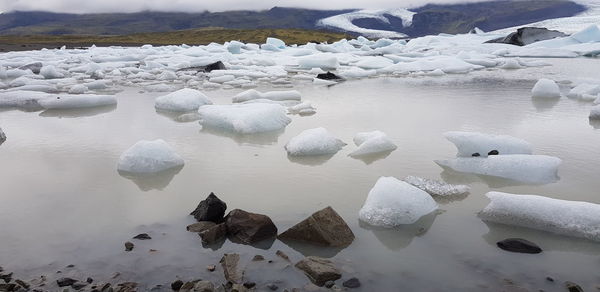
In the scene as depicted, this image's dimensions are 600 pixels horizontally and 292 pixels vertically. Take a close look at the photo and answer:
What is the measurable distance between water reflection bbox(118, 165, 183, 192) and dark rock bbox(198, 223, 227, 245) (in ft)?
3.40

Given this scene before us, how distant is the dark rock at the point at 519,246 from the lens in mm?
A: 2439

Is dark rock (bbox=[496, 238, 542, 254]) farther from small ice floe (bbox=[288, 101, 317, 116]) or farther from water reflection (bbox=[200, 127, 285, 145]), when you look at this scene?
small ice floe (bbox=[288, 101, 317, 116])

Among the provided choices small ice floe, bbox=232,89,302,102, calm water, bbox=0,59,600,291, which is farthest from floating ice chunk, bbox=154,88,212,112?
small ice floe, bbox=232,89,302,102

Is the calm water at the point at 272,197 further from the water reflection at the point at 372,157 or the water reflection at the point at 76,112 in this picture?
the water reflection at the point at 76,112

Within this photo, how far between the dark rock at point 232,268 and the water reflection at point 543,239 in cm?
139

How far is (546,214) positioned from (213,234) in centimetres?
196

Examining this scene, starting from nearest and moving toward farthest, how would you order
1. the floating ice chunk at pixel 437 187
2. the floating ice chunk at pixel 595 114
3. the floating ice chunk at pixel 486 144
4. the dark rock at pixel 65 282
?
the dark rock at pixel 65 282 → the floating ice chunk at pixel 437 187 → the floating ice chunk at pixel 486 144 → the floating ice chunk at pixel 595 114

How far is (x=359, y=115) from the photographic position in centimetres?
663

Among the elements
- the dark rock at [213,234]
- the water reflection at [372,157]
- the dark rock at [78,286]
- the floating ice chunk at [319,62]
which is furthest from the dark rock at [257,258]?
the floating ice chunk at [319,62]

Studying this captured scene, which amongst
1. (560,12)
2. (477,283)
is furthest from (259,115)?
(560,12)

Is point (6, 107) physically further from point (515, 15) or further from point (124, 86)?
point (515, 15)

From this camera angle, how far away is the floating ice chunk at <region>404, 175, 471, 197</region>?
10.7 ft

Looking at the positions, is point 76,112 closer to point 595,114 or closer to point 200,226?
point 200,226

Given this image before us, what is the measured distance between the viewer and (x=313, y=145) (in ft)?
14.4
